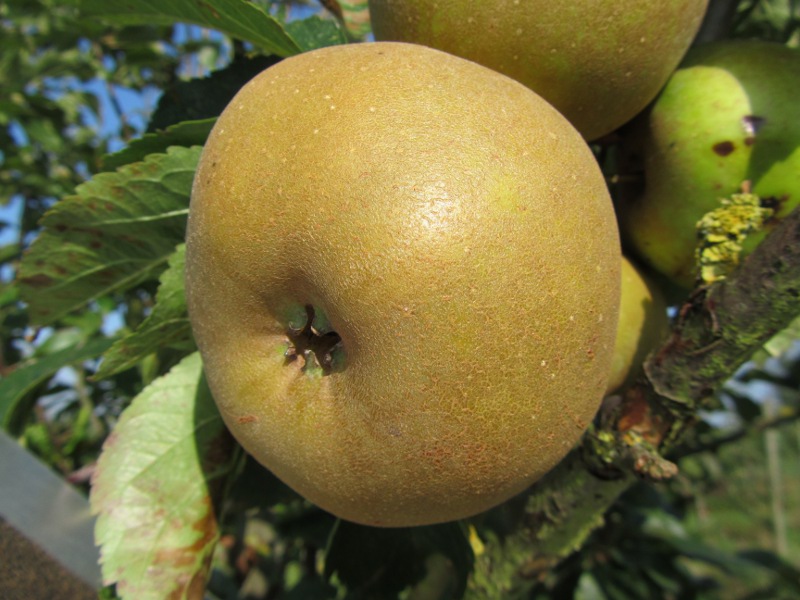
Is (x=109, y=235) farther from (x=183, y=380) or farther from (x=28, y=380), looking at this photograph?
(x=28, y=380)

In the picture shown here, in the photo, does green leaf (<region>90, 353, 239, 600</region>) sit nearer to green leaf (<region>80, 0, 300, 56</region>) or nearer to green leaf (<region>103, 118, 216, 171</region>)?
green leaf (<region>103, 118, 216, 171</region>)

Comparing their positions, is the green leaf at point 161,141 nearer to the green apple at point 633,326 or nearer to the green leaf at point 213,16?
the green leaf at point 213,16

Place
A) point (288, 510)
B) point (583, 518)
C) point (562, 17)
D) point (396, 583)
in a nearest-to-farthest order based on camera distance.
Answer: point (562, 17)
point (583, 518)
point (396, 583)
point (288, 510)

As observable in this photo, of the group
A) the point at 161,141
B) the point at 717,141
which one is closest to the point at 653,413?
the point at 717,141

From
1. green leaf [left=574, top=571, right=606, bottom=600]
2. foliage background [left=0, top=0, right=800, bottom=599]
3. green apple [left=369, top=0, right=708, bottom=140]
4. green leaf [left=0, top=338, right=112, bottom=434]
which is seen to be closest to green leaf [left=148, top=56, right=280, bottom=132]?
foliage background [left=0, top=0, right=800, bottom=599]

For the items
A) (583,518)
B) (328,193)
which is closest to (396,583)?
(583,518)

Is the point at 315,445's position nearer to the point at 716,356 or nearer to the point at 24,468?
the point at 716,356
